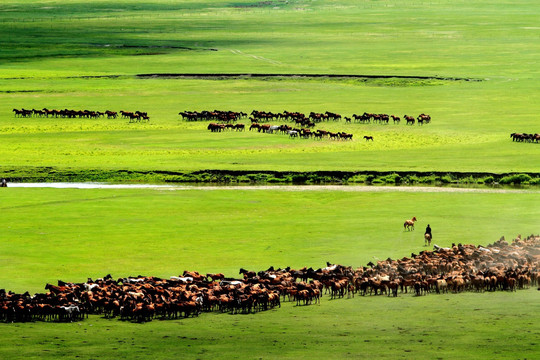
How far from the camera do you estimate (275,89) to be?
103062mm

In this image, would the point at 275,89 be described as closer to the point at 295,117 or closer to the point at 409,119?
the point at 295,117

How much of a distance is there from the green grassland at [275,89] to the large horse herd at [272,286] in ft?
83.9

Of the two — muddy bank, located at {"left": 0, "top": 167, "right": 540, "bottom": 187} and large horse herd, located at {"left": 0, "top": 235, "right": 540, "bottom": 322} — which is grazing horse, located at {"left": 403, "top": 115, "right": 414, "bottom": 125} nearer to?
muddy bank, located at {"left": 0, "top": 167, "right": 540, "bottom": 187}

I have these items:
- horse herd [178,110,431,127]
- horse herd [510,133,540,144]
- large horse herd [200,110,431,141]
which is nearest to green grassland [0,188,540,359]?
horse herd [510,133,540,144]


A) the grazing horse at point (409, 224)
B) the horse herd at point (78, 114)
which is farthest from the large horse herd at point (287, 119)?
the grazing horse at point (409, 224)

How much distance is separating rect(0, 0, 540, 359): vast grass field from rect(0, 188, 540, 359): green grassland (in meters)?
0.11

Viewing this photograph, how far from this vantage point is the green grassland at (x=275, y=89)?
214 ft

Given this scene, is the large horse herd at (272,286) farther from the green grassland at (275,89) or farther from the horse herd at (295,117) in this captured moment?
the horse herd at (295,117)

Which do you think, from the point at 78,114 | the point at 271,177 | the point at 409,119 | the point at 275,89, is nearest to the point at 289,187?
the point at 271,177

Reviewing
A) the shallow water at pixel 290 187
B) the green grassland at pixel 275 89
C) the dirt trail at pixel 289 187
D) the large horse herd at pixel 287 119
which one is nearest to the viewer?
the dirt trail at pixel 289 187

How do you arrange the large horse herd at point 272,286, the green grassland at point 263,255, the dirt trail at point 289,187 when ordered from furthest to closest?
1. the dirt trail at point 289,187
2. the large horse herd at point 272,286
3. the green grassland at point 263,255

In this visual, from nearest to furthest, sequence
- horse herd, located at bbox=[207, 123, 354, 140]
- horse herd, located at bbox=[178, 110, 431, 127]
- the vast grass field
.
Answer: the vast grass field → horse herd, located at bbox=[207, 123, 354, 140] → horse herd, located at bbox=[178, 110, 431, 127]

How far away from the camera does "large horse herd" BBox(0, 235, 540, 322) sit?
2892 cm

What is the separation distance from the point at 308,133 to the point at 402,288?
4204 cm
